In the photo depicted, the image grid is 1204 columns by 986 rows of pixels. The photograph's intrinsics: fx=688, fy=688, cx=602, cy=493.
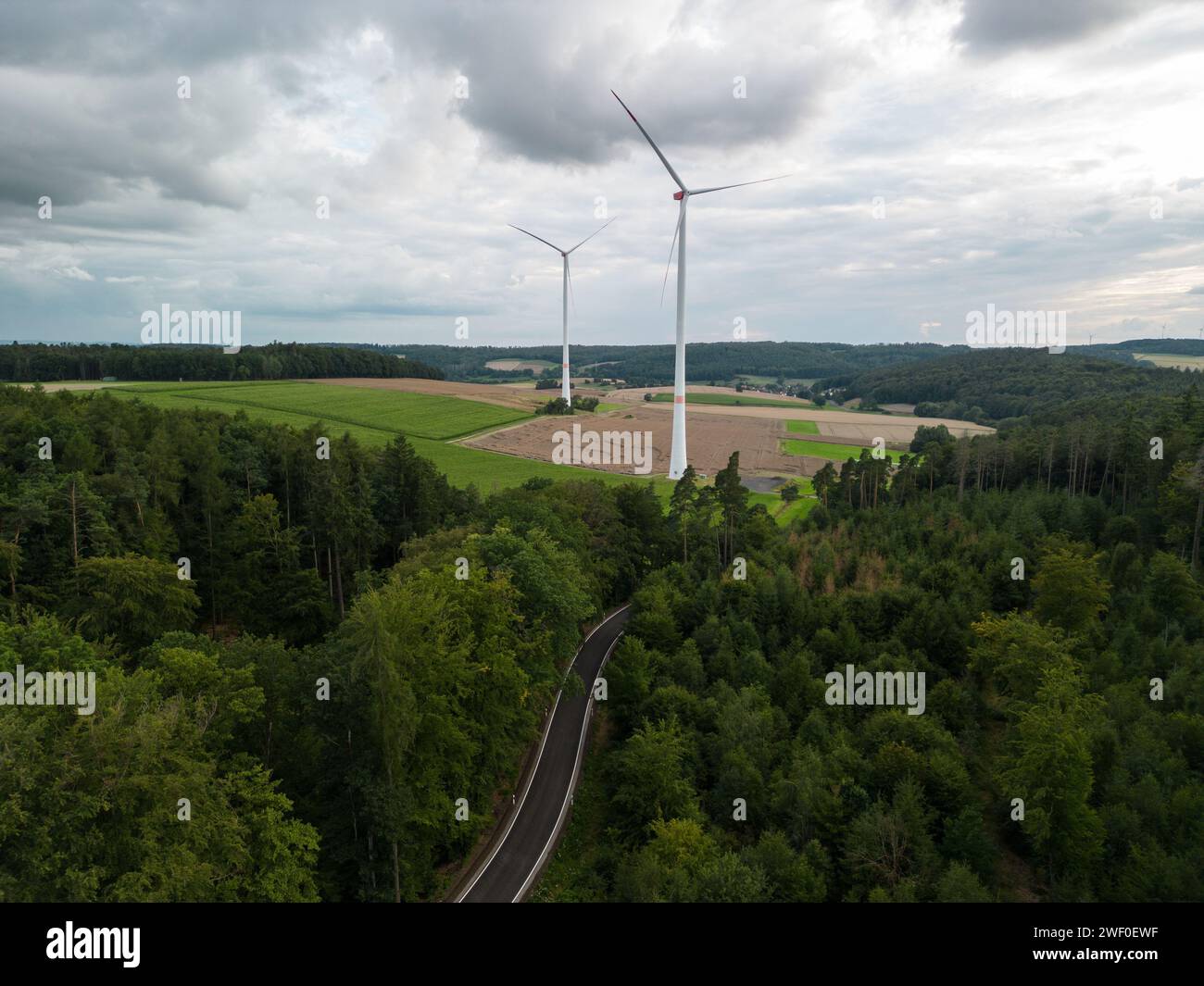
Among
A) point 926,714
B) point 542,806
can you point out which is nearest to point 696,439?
point 926,714

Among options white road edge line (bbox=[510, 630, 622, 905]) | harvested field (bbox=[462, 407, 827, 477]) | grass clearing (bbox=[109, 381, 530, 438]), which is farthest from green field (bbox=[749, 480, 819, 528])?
grass clearing (bbox=[109, 381, 530, 438])

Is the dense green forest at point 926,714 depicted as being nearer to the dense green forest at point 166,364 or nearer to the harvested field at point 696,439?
the harvested field at point 696,439

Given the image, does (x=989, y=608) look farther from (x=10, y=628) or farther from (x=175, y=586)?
(x=10, y=628)

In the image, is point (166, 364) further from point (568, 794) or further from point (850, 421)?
point (850, 421)

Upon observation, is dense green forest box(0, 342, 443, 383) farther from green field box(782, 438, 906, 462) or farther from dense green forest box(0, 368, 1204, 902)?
green field box(782, 438, 906, 462)

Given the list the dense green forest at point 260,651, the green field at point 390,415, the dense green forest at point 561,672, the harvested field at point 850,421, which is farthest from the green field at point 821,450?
the dense green forest at point 260,651
